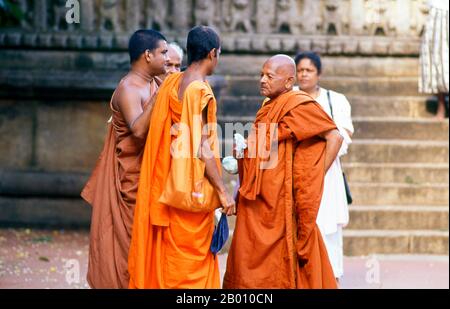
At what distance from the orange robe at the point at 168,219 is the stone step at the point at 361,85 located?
4970 millimetres

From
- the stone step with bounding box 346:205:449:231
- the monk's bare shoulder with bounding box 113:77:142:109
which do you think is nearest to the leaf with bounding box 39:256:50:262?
the stone step with bounding box 346:205:449:231

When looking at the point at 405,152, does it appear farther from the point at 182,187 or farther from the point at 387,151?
the point at 182,187

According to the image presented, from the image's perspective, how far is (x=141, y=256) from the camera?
6.37 metres

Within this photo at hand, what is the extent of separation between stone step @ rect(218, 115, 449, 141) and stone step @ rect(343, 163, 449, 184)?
1.50 feet

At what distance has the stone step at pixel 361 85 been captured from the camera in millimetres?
11406

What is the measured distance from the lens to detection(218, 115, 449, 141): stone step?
1102 centimetres

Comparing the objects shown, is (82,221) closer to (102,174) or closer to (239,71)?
(239,71)

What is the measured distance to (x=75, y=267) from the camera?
30.5 feet

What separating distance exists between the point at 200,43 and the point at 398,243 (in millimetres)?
4205

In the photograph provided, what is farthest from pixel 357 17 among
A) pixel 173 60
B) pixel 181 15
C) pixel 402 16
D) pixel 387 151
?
pixel 173 60

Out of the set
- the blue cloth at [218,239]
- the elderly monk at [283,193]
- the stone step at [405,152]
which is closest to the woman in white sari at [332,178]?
the elderly monk at [283,193]

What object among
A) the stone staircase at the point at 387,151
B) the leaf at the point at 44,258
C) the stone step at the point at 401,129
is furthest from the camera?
the stone step at the point at 401,129
